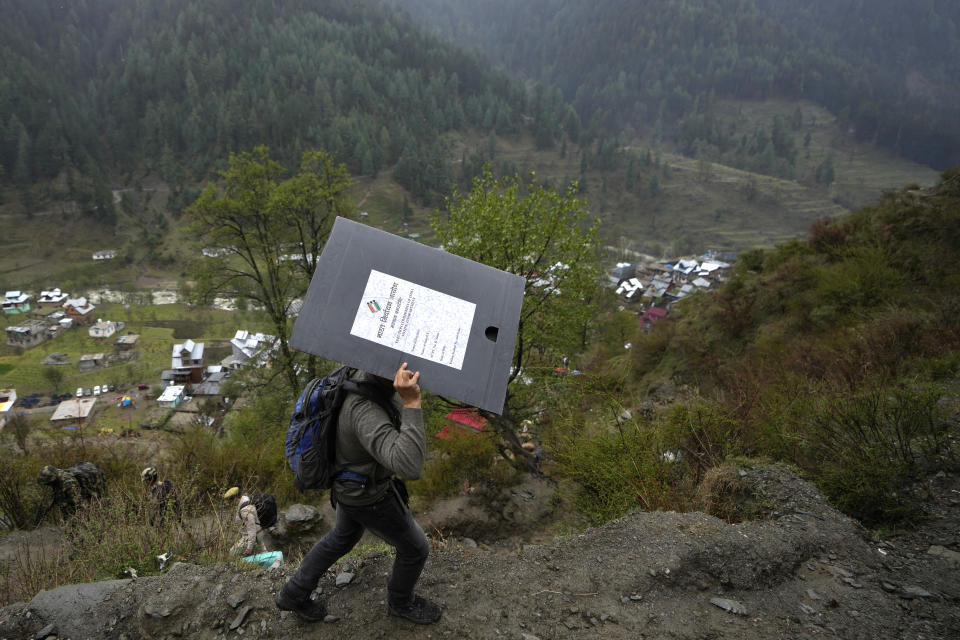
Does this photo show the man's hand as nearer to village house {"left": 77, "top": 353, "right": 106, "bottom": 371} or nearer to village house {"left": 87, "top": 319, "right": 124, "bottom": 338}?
village house {"left": 77, "top": 353, "right": 106, "bottom": 371}

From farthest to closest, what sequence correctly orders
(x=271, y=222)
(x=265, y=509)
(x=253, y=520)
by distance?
(x=271, y=222) < (x=265, y=509) < (x=253, y=520)

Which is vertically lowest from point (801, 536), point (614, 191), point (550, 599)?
point (614, 191)

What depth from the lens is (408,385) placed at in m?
1.96

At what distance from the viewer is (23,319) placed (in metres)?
44.0

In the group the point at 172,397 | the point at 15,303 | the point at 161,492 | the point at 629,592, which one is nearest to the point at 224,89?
the point at 15,303

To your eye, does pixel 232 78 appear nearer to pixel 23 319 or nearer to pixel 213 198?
pixel 23 319

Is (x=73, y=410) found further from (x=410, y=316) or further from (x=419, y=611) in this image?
(x=410, y=316)

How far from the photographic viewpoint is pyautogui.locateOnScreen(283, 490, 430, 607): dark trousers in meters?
2.40

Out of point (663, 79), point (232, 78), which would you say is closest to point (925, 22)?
point (663, 79)

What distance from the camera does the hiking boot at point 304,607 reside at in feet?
8.66

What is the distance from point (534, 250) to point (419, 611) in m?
5.69

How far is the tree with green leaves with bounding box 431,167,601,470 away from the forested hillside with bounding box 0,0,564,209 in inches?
2710

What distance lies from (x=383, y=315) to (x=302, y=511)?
489 cm

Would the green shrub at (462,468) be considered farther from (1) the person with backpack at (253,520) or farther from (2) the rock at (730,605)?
(2) the rock at (730,605)
